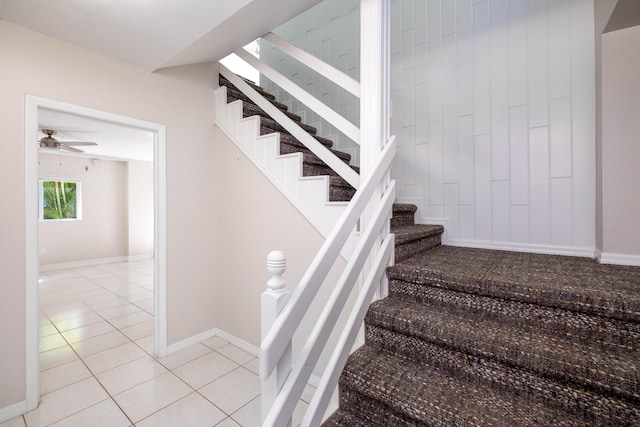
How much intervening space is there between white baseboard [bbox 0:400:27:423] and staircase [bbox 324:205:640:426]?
203cm

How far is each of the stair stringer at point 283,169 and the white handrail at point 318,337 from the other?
36cm

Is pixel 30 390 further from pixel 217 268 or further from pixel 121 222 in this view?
pixel 121 222

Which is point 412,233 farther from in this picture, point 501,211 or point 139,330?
point 139,330

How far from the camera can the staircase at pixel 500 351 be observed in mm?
934

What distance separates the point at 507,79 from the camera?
2158mm

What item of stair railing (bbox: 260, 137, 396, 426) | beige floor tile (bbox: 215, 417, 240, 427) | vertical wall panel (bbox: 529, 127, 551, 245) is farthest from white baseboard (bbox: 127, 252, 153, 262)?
vertical wall panel (bbox: 529, 127, 551, 245)

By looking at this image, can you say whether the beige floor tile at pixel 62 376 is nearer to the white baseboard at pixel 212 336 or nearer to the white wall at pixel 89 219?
the white baseboard at pixel 212 336

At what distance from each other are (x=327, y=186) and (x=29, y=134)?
76.1 inches

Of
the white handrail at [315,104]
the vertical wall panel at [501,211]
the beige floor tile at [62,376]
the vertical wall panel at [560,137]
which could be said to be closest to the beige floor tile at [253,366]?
the beige floor tile at [62,376]

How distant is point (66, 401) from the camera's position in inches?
73.3

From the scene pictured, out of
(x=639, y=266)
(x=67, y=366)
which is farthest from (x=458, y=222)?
(x=67, y=366)

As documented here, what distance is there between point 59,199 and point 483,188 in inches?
302

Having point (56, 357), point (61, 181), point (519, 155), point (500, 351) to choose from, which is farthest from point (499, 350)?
point (61, 181)

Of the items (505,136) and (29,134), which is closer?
(29,134)
